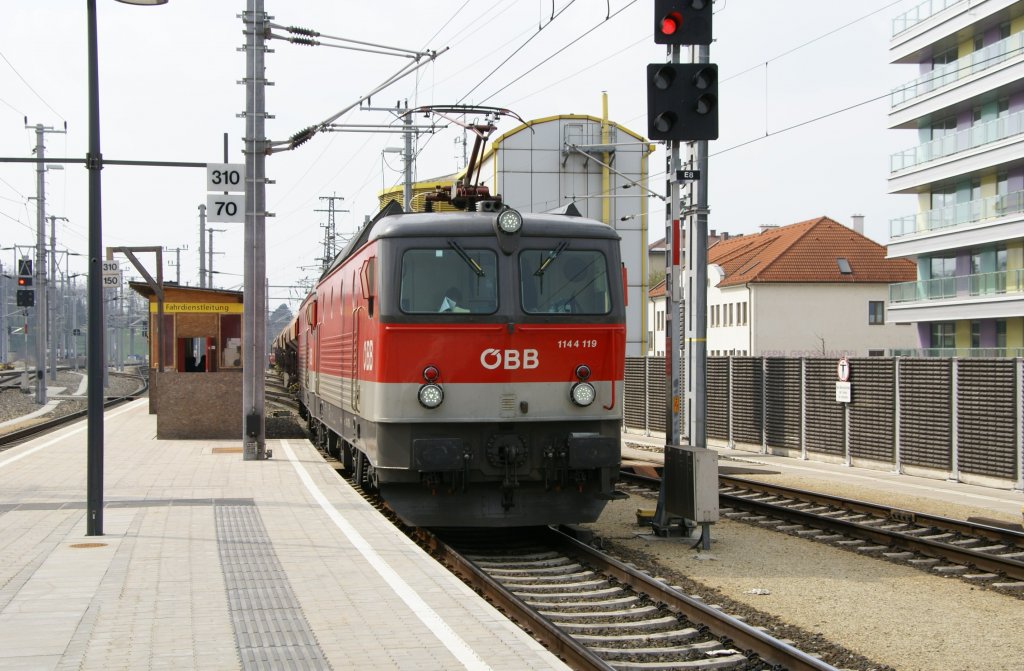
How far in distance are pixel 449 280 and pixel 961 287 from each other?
113 ft

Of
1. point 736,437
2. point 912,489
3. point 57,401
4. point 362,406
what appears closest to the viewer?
point 362,406

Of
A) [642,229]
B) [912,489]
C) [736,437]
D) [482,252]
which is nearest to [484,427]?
[482,252]

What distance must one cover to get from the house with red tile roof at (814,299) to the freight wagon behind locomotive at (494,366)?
4443 cm

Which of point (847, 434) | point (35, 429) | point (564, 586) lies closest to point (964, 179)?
point (847, 434)

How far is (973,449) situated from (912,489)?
1337mm

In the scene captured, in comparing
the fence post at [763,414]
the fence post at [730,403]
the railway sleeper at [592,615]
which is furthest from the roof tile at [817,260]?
the railway sleeper at [592,615]

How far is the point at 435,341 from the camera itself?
431 inches

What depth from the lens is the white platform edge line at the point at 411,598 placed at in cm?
628

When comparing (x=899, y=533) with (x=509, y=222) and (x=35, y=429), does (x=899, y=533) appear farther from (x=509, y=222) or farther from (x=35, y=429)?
(x=35, y=429)

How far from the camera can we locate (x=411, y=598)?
7.80 m

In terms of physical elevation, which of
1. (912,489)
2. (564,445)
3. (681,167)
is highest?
(681,167)

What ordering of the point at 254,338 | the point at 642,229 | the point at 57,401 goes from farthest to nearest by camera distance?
the point at 642,229
the point at 57,401
the point at 254,338

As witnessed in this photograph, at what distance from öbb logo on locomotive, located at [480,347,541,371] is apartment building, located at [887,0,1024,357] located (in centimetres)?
3130

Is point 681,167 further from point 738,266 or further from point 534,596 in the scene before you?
point 738,266
